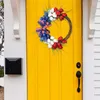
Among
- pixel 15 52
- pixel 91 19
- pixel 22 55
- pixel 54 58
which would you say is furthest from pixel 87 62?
pixel 15 52

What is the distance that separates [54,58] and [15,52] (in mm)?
565

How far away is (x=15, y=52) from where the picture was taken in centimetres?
420

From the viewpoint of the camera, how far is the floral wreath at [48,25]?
13.8 ft

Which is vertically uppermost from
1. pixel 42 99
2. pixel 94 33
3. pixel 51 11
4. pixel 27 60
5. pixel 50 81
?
pixel 51 11

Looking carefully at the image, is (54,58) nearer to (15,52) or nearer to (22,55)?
(22,55)

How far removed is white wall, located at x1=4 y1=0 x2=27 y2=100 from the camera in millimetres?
4184

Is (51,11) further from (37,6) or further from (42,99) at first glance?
(42,99)

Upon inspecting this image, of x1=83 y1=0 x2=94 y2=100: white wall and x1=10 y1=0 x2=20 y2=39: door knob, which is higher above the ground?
x1=10 y1=0 x2=20 y2=39: door knob

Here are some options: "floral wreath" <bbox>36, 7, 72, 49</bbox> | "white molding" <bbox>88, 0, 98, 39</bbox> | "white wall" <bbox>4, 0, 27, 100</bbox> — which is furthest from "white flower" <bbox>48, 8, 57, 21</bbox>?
"white molding" <bbox>88, 0, 98, 39</bbox>

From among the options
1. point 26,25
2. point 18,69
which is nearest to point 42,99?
point 18,69

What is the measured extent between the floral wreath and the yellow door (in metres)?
0.04

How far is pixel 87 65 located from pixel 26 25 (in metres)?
1.05

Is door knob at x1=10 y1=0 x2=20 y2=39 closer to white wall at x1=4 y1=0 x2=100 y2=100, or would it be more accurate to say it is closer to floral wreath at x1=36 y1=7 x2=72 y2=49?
white wall at x1=4 y1=0 x2=100 y2=100

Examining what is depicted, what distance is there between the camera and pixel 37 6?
422 centimetres
